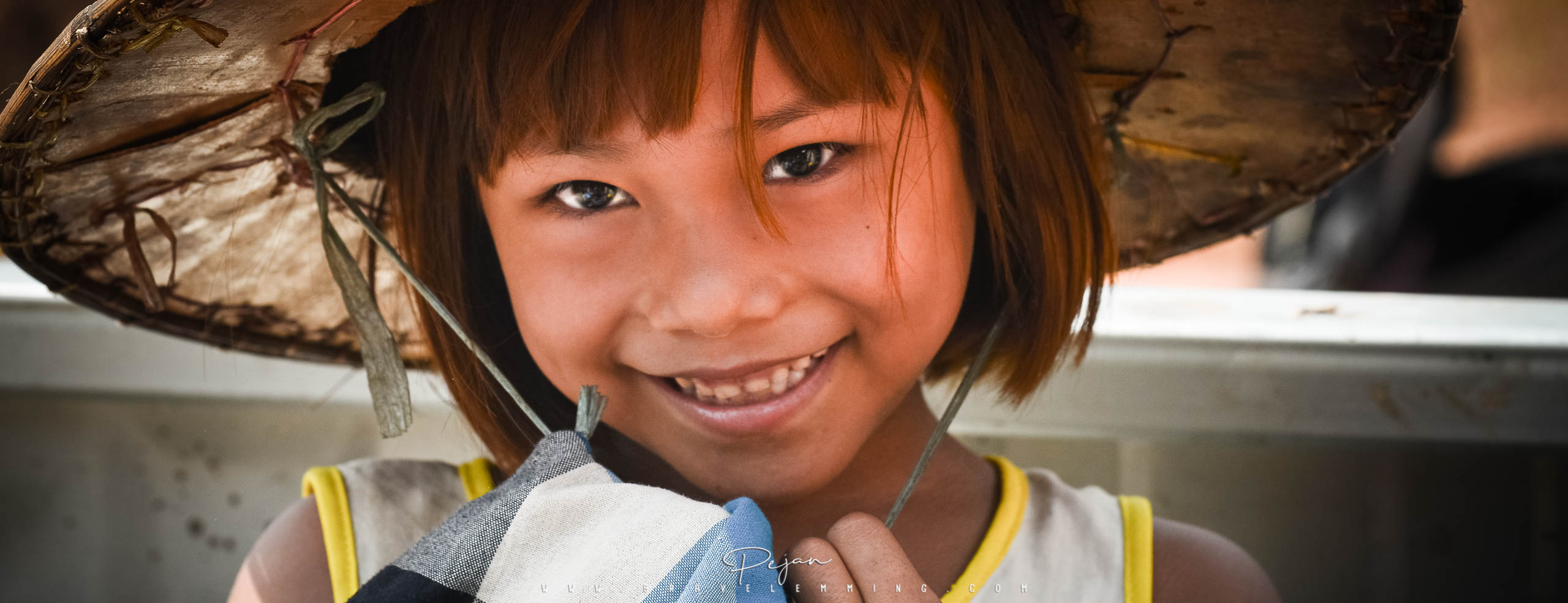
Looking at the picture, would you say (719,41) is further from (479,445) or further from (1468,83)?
(1468,83)

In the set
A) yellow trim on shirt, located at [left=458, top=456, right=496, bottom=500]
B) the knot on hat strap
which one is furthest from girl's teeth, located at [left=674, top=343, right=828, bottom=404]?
yellow trim on shirt, located at [left=458, top=456, right=496, bottom=500]

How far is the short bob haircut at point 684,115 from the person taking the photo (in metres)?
0.60

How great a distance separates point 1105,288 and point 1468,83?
5.61 ft

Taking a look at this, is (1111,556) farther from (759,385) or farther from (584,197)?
(584,197)

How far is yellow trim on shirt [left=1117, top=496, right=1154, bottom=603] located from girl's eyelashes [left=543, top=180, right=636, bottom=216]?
→ 42cm

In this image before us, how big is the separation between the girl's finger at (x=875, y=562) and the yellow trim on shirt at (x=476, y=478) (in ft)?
1.04

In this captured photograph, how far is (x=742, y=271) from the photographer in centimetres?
61

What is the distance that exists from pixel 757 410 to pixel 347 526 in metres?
0.31

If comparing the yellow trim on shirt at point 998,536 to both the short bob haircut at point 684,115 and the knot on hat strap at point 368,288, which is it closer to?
the short bob haircut at point 684,115

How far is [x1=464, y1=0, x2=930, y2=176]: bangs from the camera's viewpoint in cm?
59

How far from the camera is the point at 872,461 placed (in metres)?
0.76

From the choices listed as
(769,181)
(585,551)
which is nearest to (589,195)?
(769,181)

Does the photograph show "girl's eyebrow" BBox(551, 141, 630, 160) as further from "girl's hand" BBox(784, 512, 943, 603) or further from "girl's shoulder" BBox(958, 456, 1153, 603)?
"girl's shoulder" BBox(958, 456, 1153, 603)

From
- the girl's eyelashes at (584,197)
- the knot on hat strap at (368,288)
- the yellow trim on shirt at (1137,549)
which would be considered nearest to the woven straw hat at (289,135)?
the knot on hat strap at (368,288)
